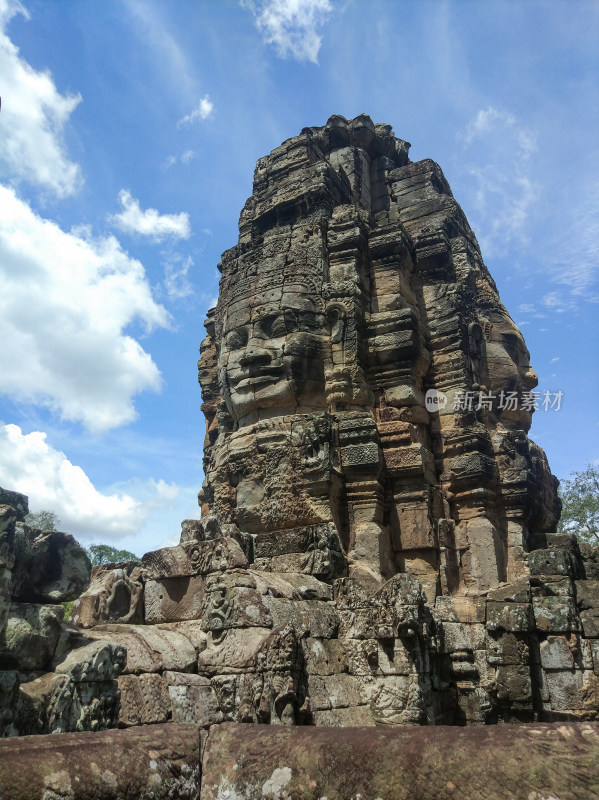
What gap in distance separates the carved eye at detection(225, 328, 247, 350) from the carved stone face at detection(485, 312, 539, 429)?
4966 mm

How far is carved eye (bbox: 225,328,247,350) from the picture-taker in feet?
38.2

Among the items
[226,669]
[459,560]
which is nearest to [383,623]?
[226,669]

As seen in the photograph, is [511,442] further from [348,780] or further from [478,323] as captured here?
[348,780]

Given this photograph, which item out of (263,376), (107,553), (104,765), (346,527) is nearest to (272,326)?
(263,376)

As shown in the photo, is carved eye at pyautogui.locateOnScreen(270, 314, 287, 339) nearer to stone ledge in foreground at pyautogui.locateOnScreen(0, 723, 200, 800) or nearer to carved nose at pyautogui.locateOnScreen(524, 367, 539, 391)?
carved nose at pyautogui.locateOnScreen(524, 367, 539, 391)

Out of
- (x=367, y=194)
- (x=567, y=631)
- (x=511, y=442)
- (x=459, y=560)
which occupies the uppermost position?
(x=367, y=194)

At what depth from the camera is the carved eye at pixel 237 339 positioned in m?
11.6

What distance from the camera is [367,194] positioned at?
1564 centimetres

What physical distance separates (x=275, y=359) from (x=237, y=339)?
96 centimetres

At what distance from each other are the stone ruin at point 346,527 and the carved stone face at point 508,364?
0.04 meters

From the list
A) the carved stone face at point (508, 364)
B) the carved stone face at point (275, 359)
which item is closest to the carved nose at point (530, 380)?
the carved stone face at point (508, 364)

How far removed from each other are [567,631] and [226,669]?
4.81 meters

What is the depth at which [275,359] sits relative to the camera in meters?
11.2

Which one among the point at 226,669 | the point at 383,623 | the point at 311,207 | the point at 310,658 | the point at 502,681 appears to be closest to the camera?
the point at 226,669
